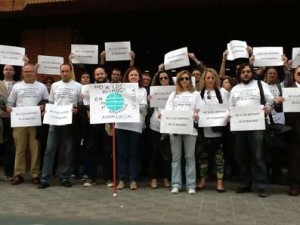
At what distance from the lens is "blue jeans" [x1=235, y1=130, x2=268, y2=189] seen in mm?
6770

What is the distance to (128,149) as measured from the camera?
7.36 m

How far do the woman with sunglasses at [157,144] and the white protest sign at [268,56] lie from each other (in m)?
1.54

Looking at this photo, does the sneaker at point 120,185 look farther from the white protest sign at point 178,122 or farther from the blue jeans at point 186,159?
the white protest sign at point 178,122

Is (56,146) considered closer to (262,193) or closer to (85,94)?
(85,94)

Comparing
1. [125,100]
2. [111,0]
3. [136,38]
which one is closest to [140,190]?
[125,100]

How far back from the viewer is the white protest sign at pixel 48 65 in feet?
27.8

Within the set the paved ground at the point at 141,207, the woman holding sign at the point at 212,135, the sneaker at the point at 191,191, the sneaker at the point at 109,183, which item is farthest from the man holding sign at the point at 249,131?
the sneaker at the point at 109,183

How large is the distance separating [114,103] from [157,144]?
3.53 ft

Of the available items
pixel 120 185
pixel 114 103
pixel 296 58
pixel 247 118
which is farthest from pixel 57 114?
pixel 296 58

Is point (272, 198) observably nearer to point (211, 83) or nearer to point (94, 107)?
point (211, 83)

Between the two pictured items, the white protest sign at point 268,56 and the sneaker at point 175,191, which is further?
the white protest sign at point 268,56

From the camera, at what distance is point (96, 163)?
309 inches

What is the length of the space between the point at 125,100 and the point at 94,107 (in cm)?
52

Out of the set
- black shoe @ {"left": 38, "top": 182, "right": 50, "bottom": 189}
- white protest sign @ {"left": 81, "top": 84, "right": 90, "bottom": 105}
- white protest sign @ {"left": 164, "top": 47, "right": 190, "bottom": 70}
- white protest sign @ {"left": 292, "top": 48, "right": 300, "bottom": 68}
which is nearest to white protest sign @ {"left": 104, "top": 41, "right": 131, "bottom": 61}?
white protest sign @ {"left": 164, "top": 47, "right": 190, "bottom": 70}
